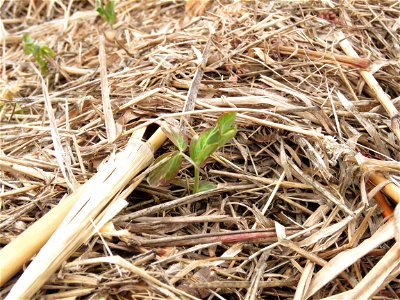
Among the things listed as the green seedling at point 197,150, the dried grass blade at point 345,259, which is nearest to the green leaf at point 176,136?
the green seedling at point 197,150

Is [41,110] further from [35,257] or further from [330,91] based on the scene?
[330,91]

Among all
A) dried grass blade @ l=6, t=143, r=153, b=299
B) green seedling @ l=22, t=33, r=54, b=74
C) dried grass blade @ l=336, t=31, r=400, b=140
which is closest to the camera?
dried grass blade @ l=6, t=143, r=153, b=299

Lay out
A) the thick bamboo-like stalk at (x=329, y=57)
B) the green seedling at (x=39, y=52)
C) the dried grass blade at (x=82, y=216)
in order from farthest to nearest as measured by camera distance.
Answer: the green seedling at (x=39, y=52)
the thick bamboo-like stalk at (x=329, y=57)
the dried grass blade at (x=82, y=216)

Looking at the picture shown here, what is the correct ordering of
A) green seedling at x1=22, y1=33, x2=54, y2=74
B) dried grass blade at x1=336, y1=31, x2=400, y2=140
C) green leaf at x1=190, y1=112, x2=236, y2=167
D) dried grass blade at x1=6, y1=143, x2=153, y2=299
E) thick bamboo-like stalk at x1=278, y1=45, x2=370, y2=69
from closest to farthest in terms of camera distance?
dried grass blade at x1=6, y1=143, x2=153, y2=299
green leaf at x1=190, y1=112, x2=236, y2=167
dried grass blade at x1=336, y1=31, x2=400, y2=140
thick bamboo-like stalk at x1=278, y1=45, x2=370, y2=69
green seedling at x1=22, y1=33, x2=54, y2=74

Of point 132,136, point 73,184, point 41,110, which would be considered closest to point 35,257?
point 73,184

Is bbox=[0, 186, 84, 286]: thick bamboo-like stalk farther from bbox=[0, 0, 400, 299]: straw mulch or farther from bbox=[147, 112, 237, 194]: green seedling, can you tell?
bbox=[147, 112, 237, 194]: green seedling

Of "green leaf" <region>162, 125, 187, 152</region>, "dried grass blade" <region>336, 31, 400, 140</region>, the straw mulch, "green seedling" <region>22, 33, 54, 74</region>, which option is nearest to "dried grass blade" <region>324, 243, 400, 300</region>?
the straw mulch

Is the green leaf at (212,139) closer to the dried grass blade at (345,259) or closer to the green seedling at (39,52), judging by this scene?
the dried grass blade at (345,259)
